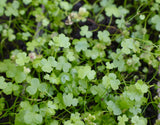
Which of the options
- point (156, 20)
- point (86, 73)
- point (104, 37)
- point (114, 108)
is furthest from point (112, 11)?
point (114, 108)

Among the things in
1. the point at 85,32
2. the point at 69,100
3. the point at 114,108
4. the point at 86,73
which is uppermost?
the point at 85,32

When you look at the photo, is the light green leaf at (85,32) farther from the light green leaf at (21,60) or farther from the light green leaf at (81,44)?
the light green leaf at (21,60)

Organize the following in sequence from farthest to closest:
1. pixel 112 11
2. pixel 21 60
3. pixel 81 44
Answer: pixel 112 11 < pixel 81 44 < pixel 21 60

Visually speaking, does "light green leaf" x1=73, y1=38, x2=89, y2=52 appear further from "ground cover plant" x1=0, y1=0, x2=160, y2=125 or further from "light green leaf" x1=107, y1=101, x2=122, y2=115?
"light green leaf" x1=107, y1=101, x2=122, y2=115

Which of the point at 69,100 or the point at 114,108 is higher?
the point at 69,100

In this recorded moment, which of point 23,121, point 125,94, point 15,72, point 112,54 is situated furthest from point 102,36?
point 23,121

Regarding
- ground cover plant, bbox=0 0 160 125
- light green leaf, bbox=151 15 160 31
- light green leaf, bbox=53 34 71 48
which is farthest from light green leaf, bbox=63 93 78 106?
light green leaf, bbox=151 15 160 31

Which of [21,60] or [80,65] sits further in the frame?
[80,65]

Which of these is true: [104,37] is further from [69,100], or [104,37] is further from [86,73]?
[69,100]
